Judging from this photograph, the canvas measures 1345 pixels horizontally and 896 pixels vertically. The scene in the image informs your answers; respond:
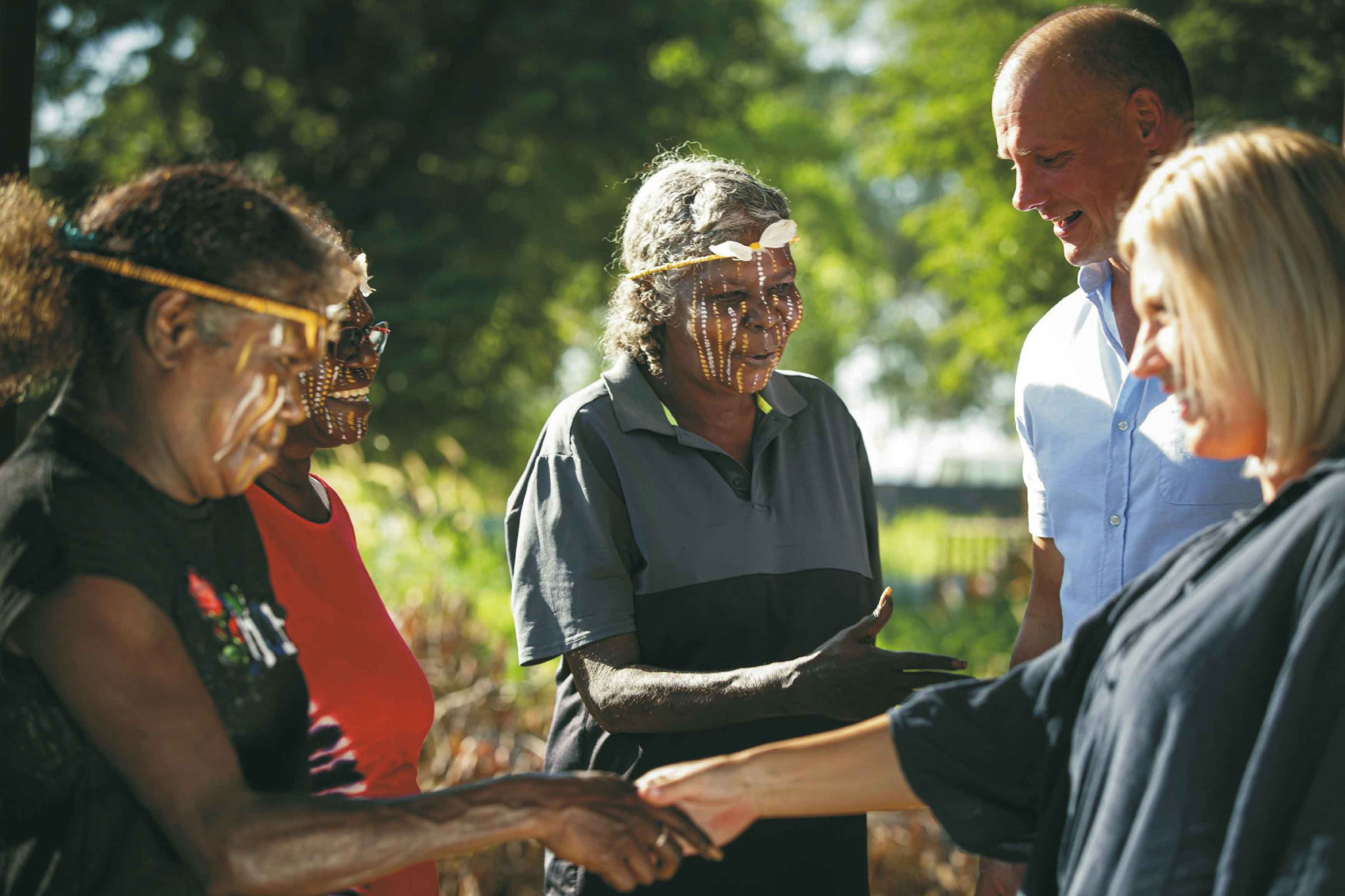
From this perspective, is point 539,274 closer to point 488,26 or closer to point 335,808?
point 488,26

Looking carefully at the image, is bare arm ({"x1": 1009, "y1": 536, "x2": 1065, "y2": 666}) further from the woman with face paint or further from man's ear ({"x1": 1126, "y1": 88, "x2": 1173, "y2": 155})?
the woman with face paint

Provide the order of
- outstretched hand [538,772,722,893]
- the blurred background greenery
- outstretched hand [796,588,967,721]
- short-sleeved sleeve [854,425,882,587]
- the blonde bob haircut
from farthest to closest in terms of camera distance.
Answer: the blurred background greenery < short-sleeved sleeve [854,425,882,587] < outstretched hand [796,588,967,721] < outstretched hand [538,772,722,893] < the blonde bob haircut

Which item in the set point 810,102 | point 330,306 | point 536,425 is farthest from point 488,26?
point 810,102

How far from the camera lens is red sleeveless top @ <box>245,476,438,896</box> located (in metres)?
2.48

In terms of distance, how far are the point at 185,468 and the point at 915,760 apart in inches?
50.4

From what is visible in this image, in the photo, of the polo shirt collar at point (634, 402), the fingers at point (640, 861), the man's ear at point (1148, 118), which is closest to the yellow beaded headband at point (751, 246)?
the polo shirt collar at point (634, 402)

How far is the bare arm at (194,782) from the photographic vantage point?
1.64 m

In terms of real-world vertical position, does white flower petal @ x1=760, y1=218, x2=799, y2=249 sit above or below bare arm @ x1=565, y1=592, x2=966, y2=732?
above

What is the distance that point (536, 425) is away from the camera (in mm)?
15984

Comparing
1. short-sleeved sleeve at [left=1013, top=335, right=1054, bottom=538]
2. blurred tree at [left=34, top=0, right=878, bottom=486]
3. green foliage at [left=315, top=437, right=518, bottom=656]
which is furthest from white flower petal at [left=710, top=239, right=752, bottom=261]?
blurred tree at [left=34, top=0, right=878, bottom=486]

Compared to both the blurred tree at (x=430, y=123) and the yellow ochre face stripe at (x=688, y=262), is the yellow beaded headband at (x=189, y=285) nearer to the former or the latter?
the yellow ochre face stripe at (x=688, y=262)

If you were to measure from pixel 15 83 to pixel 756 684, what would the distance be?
2.30 m

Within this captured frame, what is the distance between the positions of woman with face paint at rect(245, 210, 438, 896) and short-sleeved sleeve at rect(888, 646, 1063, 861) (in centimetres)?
113

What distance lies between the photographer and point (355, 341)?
291 cm
